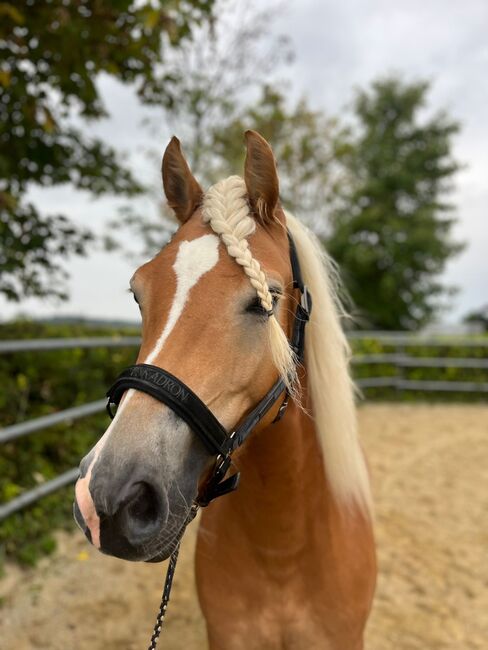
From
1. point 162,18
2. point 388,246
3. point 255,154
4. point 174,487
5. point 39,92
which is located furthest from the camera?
point 388,246

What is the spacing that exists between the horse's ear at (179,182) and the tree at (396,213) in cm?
1820

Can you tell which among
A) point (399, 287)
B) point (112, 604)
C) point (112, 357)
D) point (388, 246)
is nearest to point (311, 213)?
point (388, 246)

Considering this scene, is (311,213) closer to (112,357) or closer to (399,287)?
(399,287)

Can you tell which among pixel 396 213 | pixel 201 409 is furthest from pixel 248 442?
pixel 396 213

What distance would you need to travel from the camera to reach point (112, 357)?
221 inches

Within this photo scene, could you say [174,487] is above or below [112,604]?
above

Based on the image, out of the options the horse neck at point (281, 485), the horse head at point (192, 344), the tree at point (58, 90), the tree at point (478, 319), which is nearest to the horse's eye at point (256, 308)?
the horse head at point (192, 344)

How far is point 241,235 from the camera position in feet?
4.27

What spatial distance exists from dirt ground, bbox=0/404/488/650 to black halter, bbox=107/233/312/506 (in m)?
2.04

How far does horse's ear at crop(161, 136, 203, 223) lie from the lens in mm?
1481

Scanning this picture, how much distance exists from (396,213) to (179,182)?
2010 centimetres

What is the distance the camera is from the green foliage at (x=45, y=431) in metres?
3.61

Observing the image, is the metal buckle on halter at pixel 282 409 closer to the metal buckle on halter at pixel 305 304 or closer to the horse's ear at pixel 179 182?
the metal buckle on halter at pixel 305 304

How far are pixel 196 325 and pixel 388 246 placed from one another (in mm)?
19382
